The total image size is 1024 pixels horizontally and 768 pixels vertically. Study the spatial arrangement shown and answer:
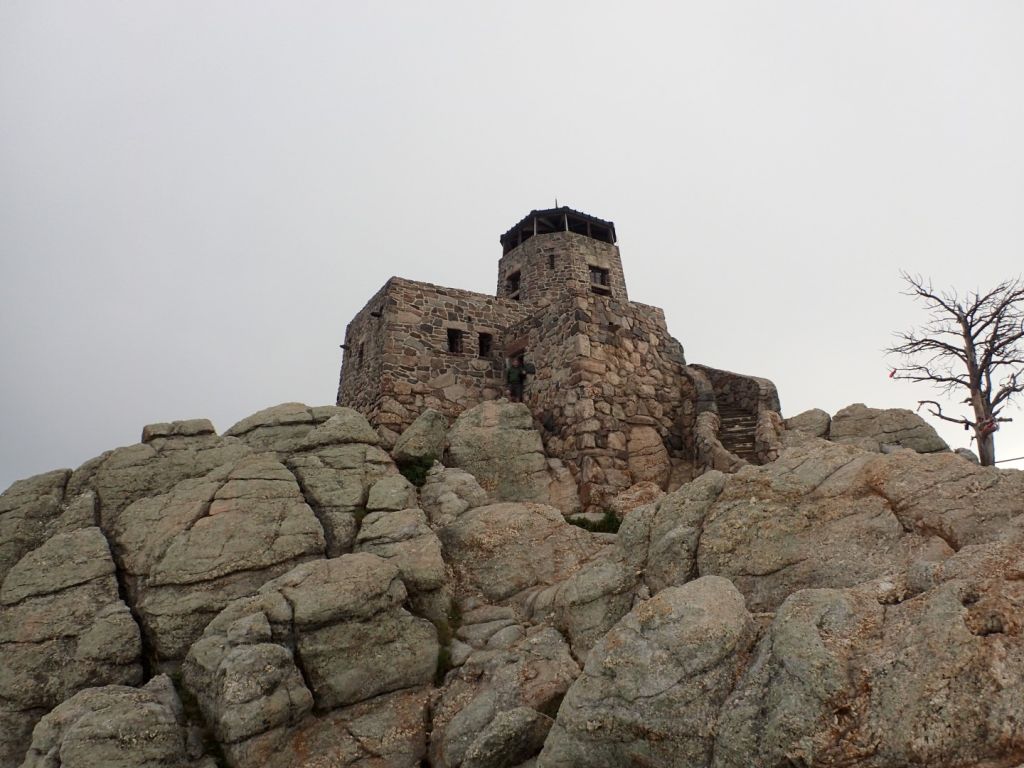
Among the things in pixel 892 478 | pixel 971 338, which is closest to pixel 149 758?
pixel 892 478

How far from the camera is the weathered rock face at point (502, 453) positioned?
1614cm

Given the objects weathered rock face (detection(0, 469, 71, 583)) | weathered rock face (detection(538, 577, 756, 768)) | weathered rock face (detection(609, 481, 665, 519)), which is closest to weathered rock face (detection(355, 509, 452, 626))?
weathered rock face (detection(538, 577, 756, 768))

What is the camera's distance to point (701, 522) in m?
9.88

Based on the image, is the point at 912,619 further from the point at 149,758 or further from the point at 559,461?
the point at 559,461

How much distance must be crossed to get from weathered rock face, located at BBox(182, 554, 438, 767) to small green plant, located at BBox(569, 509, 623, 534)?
4.95 m

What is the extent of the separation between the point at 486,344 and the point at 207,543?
12001 mm

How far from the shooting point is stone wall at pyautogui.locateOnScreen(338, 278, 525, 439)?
1925 centimetres

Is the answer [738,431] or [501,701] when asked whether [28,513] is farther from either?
[738,431]

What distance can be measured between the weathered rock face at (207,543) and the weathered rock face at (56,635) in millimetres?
421

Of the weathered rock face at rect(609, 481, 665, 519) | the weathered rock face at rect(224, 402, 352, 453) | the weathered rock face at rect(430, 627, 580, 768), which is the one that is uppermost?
the weathered rock face at rect(224, 402, 352, 453)

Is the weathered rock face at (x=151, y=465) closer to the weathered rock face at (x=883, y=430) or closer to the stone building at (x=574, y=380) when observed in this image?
the stone building at (x=574, y=380)

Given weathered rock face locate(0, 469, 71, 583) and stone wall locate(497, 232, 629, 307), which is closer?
weathered rock face locate(0, 469, 71, 583)

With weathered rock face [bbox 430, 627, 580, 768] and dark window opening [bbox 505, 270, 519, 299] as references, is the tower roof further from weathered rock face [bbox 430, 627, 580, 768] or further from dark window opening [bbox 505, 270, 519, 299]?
weathered rock face [bbox 430, 627, 580, 768]

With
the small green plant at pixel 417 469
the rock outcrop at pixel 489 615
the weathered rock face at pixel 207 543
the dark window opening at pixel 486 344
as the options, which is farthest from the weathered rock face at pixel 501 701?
the dark window opening at pixel 486 344
